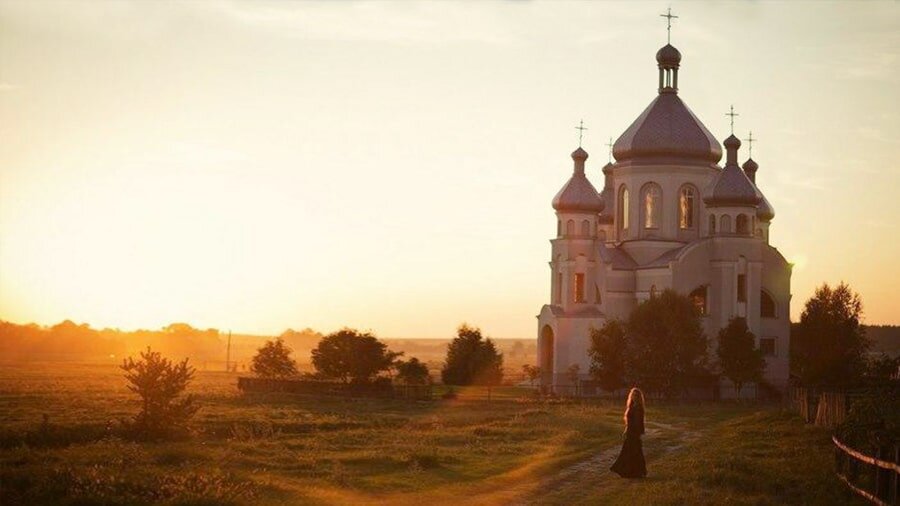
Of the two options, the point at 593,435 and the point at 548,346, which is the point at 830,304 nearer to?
the point at 548,346

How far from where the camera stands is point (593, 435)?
39.2 meters

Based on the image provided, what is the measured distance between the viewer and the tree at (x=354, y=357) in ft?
238

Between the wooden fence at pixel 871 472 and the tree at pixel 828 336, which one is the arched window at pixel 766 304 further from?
the wooden fence at pixel 871 472

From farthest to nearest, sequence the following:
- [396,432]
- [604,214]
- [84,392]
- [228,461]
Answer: [604,214] → [84,392] → [396,432] → [228,461]

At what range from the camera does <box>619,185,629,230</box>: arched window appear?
3142 inches

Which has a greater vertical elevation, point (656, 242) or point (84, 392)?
point (656, 242)

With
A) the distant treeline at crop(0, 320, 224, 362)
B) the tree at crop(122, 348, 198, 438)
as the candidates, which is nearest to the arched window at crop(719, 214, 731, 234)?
the tree at crop(122, 348, 198, 438)

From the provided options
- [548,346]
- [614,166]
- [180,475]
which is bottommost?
[180,475]

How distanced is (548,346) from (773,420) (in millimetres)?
37776

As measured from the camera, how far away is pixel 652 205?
78812mm

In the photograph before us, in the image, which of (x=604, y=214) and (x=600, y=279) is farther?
(x=604, y=214)

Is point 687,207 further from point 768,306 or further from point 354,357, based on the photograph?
point 354,357

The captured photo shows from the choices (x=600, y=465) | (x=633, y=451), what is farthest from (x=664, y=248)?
(x=633, y=451)

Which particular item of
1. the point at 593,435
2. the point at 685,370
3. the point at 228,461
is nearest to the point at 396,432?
the point at 593,435
